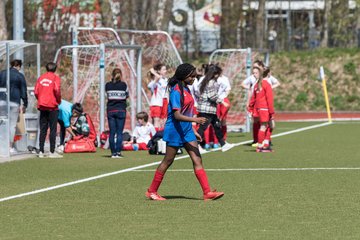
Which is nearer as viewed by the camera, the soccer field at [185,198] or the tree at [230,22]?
the soccer field at [185,198]

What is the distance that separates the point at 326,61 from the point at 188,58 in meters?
6.48

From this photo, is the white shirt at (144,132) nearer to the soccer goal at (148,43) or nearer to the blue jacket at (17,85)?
the blue jacket at (17,85)

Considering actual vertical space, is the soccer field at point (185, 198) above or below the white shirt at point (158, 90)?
below

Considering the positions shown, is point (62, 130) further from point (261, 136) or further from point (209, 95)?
point (261, 136)

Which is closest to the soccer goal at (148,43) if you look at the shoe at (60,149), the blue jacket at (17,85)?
the shoe at (60,149)

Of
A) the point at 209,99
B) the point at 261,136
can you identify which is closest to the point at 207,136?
the point at 261,136

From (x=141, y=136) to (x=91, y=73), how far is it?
3.47m

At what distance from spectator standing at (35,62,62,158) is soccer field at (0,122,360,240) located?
584 millimetres

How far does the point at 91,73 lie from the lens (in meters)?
28.5

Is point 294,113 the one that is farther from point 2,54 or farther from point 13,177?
point 13,177

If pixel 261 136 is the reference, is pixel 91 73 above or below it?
above

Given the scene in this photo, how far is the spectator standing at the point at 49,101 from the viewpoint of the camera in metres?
23.2

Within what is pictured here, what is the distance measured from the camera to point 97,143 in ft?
88.8

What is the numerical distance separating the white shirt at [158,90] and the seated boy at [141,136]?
98cm
